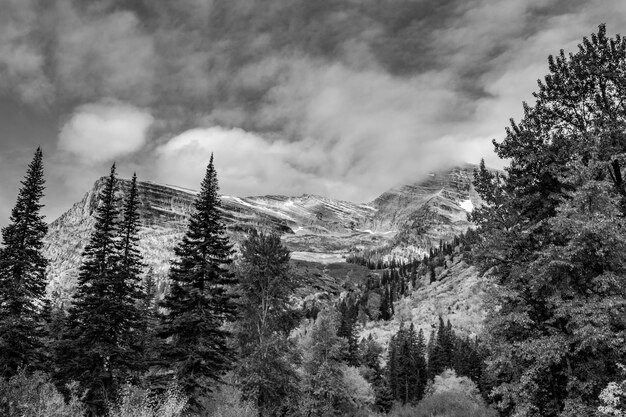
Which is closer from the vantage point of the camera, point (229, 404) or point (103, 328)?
point (229, 404)

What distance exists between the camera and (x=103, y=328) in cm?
3022

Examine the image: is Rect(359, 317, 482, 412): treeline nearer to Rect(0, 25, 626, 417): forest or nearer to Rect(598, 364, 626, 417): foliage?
Rect(0, 25, 626, 417): forest

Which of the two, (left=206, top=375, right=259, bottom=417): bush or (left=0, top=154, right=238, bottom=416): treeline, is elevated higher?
(left=0, top=154, right=238, bottom=416): treeline

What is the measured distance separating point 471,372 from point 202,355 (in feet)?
260

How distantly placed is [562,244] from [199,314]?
20.9 m

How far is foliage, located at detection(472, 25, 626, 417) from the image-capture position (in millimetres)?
15492

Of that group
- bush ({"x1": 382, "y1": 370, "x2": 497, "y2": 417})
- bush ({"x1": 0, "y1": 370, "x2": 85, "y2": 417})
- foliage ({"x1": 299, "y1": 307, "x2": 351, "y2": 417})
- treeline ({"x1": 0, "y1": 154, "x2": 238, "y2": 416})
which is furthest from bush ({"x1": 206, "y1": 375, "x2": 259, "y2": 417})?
bush ({"x1": 382, "y1": 370, "x2": 497, "y2": 417})

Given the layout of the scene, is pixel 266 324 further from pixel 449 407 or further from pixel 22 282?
pixel 449 407

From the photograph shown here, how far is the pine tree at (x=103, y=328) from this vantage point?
94.8 ft

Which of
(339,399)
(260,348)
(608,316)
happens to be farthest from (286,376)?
(608,316)

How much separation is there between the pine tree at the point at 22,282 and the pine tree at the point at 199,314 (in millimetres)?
9858

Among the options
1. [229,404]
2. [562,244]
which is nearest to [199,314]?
[229,404]

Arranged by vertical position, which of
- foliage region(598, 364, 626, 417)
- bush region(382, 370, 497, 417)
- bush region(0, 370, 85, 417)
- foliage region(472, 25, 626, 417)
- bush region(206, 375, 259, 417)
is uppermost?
foliage region(472, 25, 626, 417)

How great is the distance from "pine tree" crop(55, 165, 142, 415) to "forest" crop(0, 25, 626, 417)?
0.13 metres
